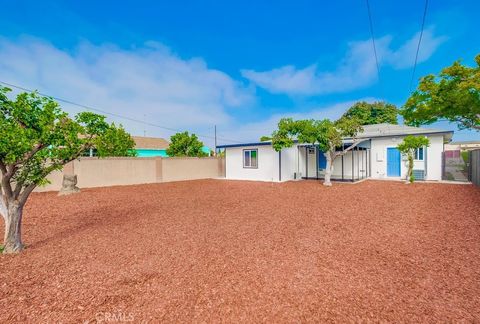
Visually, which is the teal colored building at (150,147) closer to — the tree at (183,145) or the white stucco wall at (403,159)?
the tree at (183,145)

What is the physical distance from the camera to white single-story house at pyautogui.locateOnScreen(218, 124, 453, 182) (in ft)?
46.2

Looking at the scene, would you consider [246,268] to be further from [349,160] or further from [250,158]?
[349,160]

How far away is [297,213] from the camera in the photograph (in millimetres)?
6598

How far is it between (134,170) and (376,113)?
32666 millimetres

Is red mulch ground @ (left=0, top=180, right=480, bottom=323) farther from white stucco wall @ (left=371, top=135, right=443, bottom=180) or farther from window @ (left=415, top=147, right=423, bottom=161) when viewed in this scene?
window @ (left=415, top=147, right=423, bottom=161)

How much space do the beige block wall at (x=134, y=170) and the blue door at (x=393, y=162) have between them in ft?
41.4

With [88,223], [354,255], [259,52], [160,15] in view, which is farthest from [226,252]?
[259,52]

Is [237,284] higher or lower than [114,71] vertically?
lower

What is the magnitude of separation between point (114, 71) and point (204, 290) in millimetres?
16575

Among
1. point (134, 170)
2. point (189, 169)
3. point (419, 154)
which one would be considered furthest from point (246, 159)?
point (419, 154)

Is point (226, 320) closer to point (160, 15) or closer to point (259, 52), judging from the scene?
point (160, 15)

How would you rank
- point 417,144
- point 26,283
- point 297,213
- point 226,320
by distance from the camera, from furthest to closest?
point 417,144, point 297,213, point 26,283, point 226,320

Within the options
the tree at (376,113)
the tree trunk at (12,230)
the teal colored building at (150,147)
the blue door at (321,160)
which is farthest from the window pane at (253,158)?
the tree at (376,113)

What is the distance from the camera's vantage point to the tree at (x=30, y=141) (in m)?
3.25
